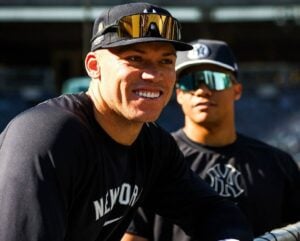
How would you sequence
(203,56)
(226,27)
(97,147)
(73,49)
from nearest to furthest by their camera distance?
(97,147) < (203,56) < (226,27) < (73,49)

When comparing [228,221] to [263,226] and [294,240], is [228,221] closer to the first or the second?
[294,240]

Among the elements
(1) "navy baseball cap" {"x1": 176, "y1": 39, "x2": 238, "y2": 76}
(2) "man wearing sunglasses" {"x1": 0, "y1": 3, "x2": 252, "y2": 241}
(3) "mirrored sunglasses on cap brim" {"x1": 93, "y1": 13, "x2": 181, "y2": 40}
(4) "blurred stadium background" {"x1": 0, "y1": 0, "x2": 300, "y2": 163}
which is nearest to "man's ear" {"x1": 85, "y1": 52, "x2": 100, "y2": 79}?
(2) "man wearing sunglasses" {"x1": 0, "y1": 3, "x2": 252, "y2": 241}

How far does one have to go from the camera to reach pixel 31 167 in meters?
1.80

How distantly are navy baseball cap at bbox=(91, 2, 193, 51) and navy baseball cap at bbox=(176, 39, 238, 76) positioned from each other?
103cm

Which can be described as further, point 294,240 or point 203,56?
point 203,56

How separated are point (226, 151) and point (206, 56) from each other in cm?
45

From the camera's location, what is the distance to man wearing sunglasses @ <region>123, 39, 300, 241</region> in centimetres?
306

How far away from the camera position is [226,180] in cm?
308

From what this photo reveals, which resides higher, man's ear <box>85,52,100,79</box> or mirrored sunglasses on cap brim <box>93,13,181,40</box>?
mirrored sunglasses on cap brim <box>93,13,181,40</box>

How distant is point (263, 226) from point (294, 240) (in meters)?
0.93

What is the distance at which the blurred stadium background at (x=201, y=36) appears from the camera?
13163 mm

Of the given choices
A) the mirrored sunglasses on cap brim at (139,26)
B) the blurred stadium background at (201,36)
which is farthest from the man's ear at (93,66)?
the blurred stadium background at (201,36)

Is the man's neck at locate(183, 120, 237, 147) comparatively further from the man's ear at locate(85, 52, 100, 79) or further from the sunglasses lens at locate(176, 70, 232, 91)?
the man's ear at locate(85, 52, 100, 79)

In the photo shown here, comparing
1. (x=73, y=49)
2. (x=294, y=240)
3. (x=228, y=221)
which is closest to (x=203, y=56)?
(x=228, y=221)
